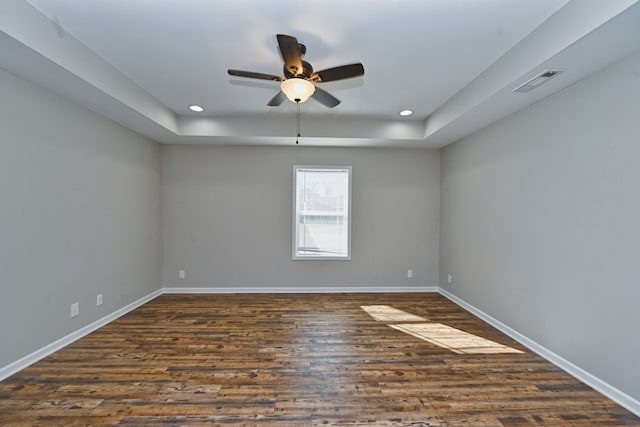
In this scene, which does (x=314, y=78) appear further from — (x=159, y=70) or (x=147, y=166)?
(x=147, y=166)

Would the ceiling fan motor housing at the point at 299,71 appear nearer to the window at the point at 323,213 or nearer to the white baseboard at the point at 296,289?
the window at the point at 323,213

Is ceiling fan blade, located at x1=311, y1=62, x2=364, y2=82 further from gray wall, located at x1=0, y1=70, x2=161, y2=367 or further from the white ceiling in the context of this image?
gray wall, located at x1=0, y1=70, x2=161, y2=367

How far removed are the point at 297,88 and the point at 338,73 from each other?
1.05ft

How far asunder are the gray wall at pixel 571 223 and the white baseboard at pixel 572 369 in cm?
4

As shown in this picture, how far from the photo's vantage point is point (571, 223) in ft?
7.73

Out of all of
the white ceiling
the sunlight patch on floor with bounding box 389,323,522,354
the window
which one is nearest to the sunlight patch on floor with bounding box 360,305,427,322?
the sunlight patch on floor with bounding box 389,323,522,354

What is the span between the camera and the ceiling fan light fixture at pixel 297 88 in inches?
83.6

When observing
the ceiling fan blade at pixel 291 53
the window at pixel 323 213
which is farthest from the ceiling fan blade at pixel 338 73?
the window at pixel 323 213

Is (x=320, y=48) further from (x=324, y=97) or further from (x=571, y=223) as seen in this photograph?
(x=571, y=223)

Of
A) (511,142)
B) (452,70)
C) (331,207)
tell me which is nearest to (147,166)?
(331,207)

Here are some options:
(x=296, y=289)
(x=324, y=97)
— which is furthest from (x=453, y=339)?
(x=324, y=97)

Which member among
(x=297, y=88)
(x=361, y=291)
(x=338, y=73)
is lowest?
(x=361, y=291)

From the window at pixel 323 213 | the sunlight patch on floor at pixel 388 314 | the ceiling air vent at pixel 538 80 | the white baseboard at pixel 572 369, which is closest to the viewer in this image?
the white baseboard at pixel 572 369

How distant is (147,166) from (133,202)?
598 mm
